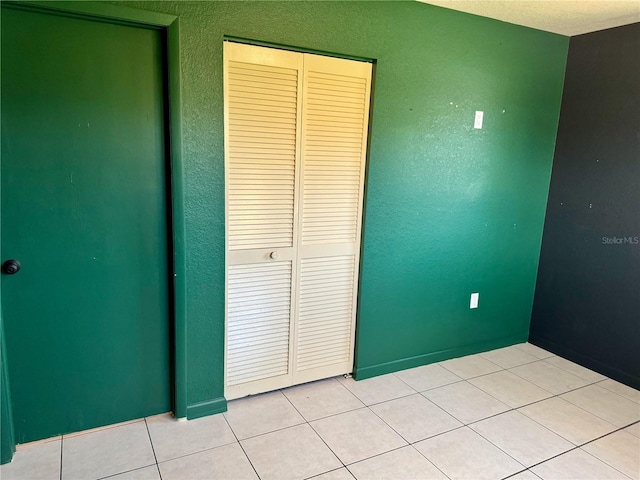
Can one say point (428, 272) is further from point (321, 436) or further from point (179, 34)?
point (179, 34)

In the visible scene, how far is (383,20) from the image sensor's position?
90.0 inches

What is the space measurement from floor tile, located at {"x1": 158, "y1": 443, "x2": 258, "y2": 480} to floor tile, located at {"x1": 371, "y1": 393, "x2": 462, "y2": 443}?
2.56 ft

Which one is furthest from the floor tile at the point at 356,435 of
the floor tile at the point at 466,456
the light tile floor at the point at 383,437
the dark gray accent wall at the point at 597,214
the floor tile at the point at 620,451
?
the dark gray accent wall at the point at 597,214

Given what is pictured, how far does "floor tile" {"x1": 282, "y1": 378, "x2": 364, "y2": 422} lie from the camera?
7.52ft

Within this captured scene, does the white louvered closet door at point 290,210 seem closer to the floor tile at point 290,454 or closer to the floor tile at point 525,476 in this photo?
the floor tile at point 290,454

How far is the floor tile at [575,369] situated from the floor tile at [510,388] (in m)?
0.43

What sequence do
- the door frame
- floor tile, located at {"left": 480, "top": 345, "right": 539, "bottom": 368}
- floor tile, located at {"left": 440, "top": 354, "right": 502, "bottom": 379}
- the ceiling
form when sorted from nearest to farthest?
the door frame < the ceiling < floor tile, located at {"left": 440, "top": 354, "right": 502, "bottom": 379} < floor tile, located at {"left": 480, "top": 345, "right": 539, "bottom": 368}

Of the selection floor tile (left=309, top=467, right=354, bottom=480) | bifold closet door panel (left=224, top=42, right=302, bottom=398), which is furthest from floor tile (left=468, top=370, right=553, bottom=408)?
bifold closet door panel (left=224, top=42, right=302, bottom=398)

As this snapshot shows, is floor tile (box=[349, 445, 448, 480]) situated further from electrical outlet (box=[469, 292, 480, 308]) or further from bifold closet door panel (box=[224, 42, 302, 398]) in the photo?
electrical outlet (box=[469, 292, 480, 308])

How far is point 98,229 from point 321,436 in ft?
4.72

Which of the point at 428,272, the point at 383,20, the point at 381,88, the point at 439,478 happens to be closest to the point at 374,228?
the point at 428,272

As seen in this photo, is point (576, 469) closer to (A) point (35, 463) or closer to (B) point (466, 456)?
(B) point (466, 456)

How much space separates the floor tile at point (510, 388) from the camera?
97.7 inches

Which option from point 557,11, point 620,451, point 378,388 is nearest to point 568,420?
point 620,451
